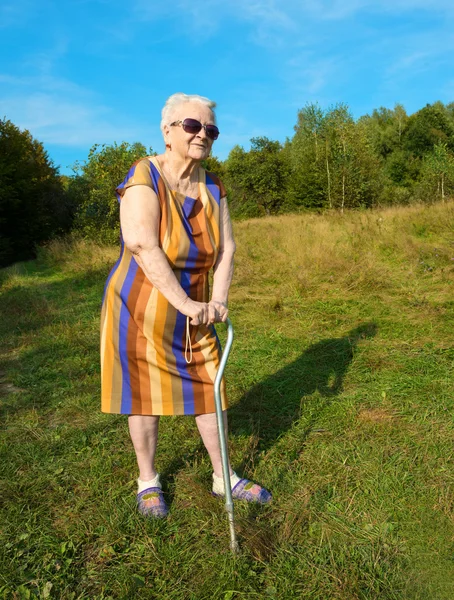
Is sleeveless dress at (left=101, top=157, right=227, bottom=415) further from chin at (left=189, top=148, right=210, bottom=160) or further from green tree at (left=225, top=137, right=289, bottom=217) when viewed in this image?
green tree at (left=225, top=137, right=289, bottom=217)

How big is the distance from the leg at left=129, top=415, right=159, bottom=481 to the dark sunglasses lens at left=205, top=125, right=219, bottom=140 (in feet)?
4.55

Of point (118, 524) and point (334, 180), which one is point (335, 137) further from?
point (118, 524)

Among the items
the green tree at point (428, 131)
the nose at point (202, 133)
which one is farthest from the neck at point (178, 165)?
the green tree at point (428, 131)

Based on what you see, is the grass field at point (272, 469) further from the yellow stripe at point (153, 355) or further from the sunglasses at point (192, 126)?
the sunglasses at point (192, 126)

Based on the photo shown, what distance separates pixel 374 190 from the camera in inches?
930

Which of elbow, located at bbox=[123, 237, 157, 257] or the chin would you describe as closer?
elbow, located at bbox=[123, 237, 157, 257]

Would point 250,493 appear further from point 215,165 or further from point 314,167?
point 215,165

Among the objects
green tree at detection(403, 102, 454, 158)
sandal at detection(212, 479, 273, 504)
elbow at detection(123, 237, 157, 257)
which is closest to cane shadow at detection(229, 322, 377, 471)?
sandal at detection(212, 479, 273, 504)

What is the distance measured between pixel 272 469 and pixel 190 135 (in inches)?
72.7

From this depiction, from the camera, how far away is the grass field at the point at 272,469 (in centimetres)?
196

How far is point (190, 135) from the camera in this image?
2.12m

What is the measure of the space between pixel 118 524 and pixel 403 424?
1.89 m

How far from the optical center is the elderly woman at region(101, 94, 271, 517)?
6.88ft

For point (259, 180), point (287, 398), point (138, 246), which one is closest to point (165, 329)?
point (138, 246)
